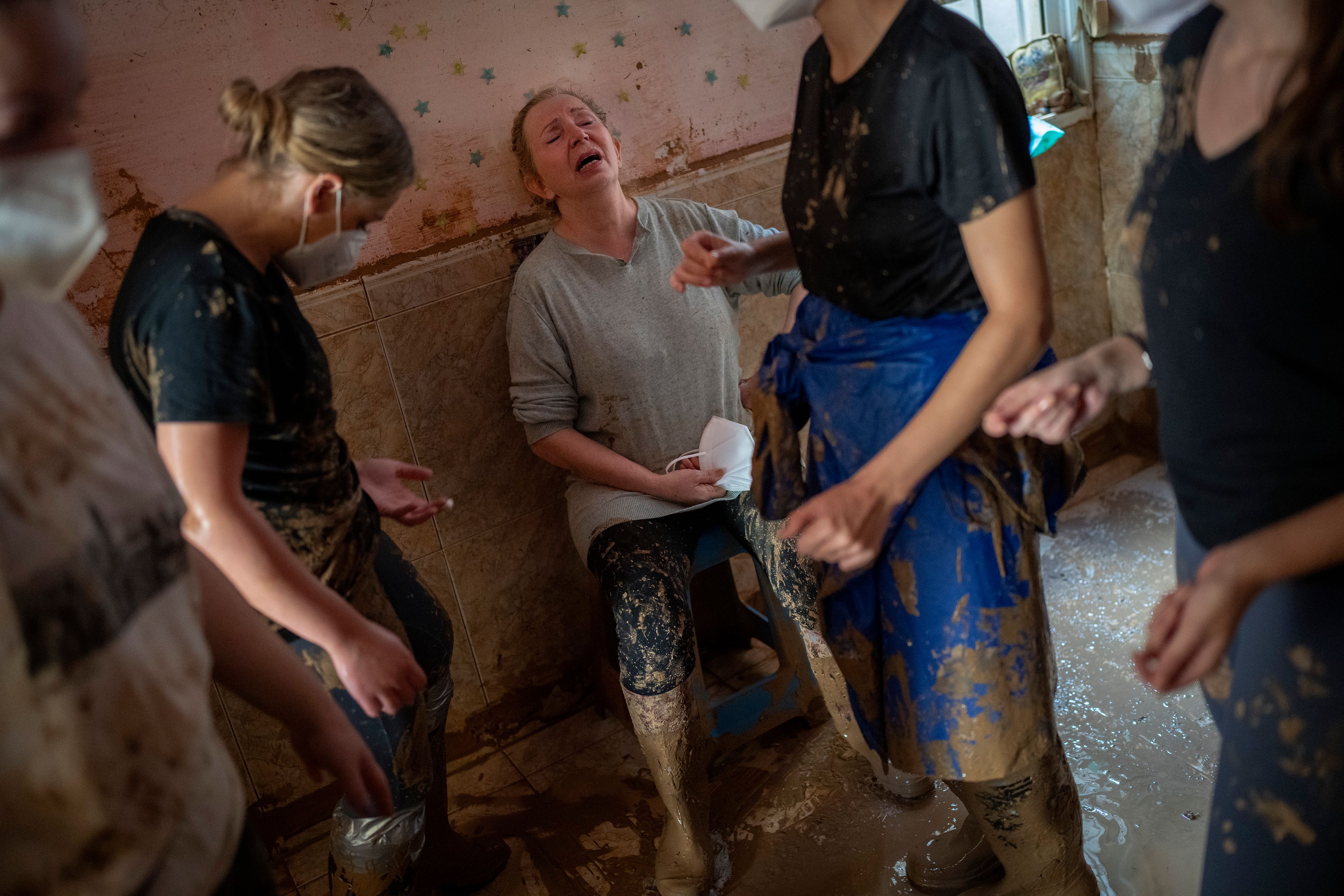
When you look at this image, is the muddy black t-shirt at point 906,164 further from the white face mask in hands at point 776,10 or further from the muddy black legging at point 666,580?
the muddy black legging at point 666,580

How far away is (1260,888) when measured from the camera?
3.21 feet

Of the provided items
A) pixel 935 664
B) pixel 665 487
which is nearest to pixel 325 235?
pixel 665 487

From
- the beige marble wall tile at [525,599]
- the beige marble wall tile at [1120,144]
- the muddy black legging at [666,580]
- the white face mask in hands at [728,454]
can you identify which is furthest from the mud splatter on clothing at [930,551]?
the beige marble wall tile at [1120,144]

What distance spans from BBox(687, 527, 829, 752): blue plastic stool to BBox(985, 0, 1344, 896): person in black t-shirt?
132cm

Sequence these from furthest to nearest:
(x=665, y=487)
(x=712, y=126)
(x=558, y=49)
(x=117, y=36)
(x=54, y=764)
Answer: (x=712, y=126) < (x=558, y=49) < (x=665, y=487) < (x=117, y=36) < (x=54, y=764)

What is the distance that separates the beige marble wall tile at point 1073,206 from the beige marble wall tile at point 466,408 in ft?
5.46

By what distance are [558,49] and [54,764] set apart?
2.04m

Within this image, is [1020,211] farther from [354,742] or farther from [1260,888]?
[354,742]

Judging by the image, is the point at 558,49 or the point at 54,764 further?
the point at 558,49

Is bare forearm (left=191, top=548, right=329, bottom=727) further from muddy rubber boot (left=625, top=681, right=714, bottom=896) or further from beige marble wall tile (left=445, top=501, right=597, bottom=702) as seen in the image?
beige marble wall tile (left=445, top=501, right=597, bottom=702)

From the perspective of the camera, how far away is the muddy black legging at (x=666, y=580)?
6.59 feet

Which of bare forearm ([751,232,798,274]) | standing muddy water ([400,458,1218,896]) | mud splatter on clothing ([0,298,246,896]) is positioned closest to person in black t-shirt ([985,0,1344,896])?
bare forearm ([751,232,798,274])

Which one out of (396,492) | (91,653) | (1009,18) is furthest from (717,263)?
(1009,18)

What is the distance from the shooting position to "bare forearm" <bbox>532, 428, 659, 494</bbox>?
7.38 feet
